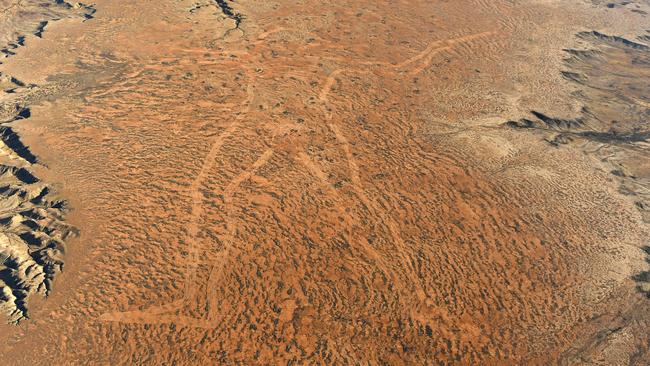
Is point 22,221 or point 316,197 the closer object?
point 22,221

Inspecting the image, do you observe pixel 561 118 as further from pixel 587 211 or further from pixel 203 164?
pixel 203 164

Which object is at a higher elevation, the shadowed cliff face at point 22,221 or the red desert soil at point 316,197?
the red desert soil at point 316,197

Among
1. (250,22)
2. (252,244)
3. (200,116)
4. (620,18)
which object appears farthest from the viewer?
(620,18)

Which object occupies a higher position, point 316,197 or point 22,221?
point 316,197

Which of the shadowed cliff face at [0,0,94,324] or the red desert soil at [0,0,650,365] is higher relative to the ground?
the red desert soil at [0,0,650,365]

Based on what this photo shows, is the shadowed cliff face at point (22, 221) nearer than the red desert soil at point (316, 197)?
No

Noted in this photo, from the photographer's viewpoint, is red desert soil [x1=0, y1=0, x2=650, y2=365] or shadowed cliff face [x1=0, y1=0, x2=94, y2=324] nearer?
red desert soil [x1=0, y1=0, x2=650, y2=365]

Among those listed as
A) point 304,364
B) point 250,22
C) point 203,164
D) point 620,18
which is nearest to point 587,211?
point 304,364

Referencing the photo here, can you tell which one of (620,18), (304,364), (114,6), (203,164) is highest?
(620,18)
